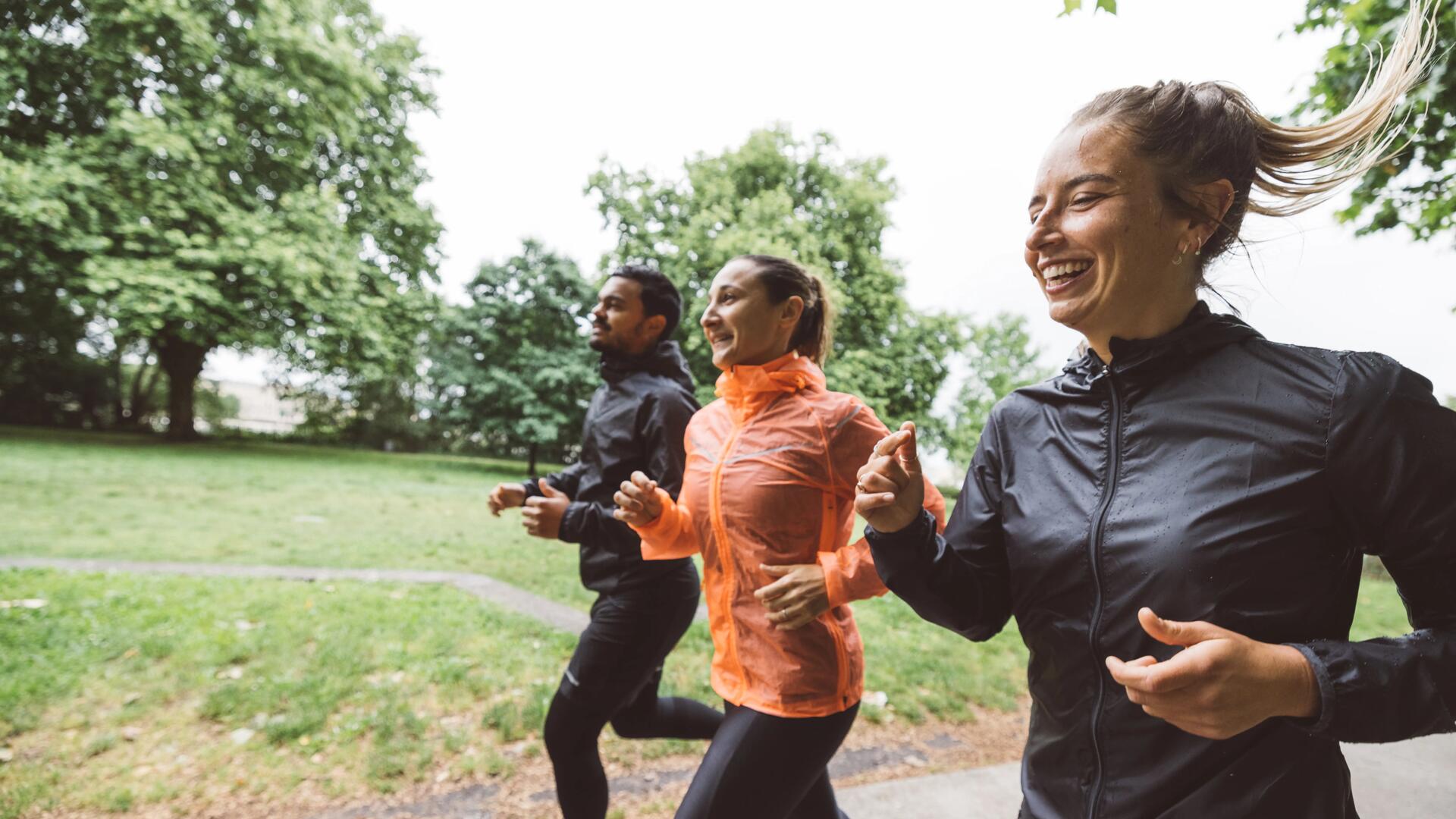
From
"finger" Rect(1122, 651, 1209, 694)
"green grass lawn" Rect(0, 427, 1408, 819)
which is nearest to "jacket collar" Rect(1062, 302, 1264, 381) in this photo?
"finger" Rect(1122, 651, 1209, 694)

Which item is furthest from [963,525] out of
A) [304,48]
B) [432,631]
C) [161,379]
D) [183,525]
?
[161,379]

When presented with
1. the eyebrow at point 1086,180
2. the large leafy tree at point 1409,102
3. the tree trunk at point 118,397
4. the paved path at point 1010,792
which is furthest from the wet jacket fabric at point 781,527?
the tree trunk at point 118,397

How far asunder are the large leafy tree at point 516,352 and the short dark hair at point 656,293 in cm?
1954

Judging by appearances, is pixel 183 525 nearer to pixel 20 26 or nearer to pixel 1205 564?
pixel 1205 564

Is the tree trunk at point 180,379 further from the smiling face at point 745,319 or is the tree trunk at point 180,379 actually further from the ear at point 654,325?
the smiling face at point 745,319

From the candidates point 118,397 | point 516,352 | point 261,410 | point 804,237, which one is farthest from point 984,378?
point 261,410

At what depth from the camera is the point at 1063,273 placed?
133cm

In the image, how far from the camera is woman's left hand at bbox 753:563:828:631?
1.92m

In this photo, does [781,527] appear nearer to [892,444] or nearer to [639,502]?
[639,502]

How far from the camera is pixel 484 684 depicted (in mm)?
4605

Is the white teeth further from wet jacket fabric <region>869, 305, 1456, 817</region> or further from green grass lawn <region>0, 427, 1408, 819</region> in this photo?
green grass lawn <region>0, 427, 1408, 819</region>

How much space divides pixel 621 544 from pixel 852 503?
97 cm

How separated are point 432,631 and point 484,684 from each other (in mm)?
1160

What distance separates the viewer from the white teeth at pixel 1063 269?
4.28 feet
